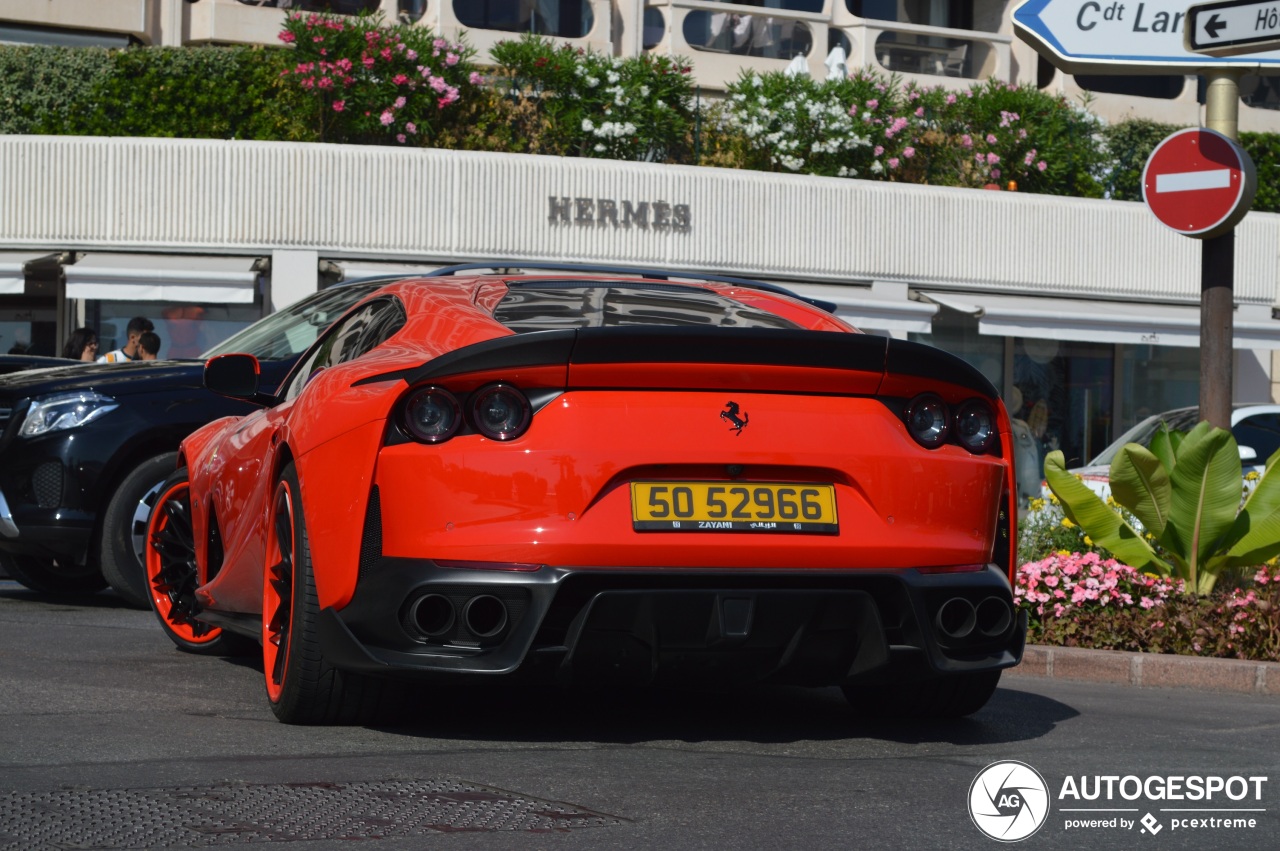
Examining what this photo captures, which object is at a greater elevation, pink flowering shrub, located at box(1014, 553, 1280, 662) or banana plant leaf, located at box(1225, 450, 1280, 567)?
banana plant leaf, located at box(1225, 450, 1280, 567)

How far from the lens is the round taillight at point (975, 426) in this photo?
17.2 ft

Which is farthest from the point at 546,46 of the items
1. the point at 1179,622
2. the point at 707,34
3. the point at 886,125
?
the point at 1179,622

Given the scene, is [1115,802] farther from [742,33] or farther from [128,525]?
[742,33]

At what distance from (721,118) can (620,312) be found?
19.9m

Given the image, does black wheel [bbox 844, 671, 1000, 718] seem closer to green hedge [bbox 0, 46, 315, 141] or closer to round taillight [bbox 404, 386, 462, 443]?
round taillight [bbox 404, 386, 462, 443]

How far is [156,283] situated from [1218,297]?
13.6m

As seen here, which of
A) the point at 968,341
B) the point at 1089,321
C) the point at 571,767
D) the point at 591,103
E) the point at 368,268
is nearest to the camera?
the point at 571,767

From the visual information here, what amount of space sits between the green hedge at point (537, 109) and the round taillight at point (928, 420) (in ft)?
59.7

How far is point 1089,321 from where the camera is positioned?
2398cm

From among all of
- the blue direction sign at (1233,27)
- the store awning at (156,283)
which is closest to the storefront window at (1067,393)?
the store awning at (156,283)

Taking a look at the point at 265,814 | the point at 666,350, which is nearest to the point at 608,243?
the point at 666,350

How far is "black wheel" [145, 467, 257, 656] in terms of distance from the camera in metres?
7.22

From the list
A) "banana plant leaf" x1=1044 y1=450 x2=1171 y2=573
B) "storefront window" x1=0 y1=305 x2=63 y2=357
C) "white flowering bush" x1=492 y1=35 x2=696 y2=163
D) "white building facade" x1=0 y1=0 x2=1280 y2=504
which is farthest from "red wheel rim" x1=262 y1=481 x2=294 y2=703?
"white flowering bush" x1=492 y1=35 x2=696 y2=163

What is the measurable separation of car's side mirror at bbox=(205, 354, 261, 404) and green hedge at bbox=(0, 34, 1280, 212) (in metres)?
16.5
